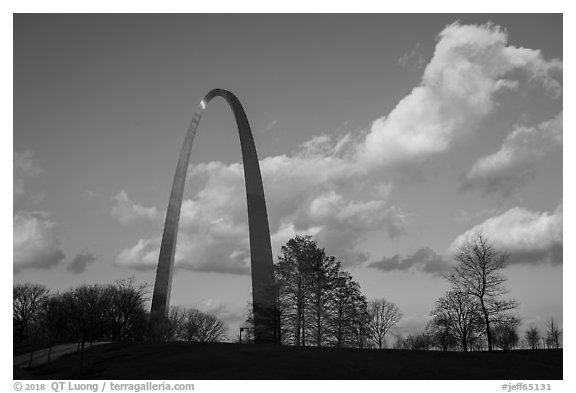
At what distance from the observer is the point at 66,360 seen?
1501 inches

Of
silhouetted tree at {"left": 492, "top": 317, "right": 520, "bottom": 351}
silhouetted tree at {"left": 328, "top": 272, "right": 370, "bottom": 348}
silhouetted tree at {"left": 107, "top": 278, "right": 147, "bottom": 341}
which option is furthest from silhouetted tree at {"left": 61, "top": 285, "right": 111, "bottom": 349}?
silhouetted tree at {"left": 492, "top": 317, "right": 520, "bottom": 351}

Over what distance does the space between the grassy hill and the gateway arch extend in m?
10.1

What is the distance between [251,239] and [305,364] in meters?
20.9

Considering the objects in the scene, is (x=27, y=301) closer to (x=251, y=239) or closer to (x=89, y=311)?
(x=89, y=311)

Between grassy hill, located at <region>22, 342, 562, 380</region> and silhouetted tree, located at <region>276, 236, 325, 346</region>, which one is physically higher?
silhouetted tree, located at <region>276, 236, 325, 346</region>

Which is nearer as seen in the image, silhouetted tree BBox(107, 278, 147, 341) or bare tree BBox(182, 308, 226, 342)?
silhouetted tree BBox(107, 278, 147, 341)

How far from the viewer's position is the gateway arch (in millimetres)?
45375

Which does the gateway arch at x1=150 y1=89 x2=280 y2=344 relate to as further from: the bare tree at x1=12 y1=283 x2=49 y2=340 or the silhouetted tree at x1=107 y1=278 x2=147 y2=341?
the bare tree at x1=12 y1=283 x2=49 y2=340

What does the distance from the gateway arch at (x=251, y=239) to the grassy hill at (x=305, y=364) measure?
10.1 meters

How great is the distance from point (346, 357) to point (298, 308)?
20168 millimetres

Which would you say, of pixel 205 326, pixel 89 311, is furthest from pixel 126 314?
pixel 205 326

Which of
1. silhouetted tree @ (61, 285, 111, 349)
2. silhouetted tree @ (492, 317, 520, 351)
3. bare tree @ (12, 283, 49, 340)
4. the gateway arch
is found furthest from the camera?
bare tree @ (12, 283, 49, 340)

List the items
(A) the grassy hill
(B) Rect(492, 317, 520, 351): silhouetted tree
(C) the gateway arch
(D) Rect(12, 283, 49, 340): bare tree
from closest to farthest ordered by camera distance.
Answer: (A) the grassy hill
(C) the gateway arch
(B) Rect(492, 317, 520, 351): silhouetted tree
(D) Rect(12, 283, 49, 340): bare tree

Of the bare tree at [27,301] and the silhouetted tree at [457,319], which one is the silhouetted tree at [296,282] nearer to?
the silhouetted tree at [457,319]
